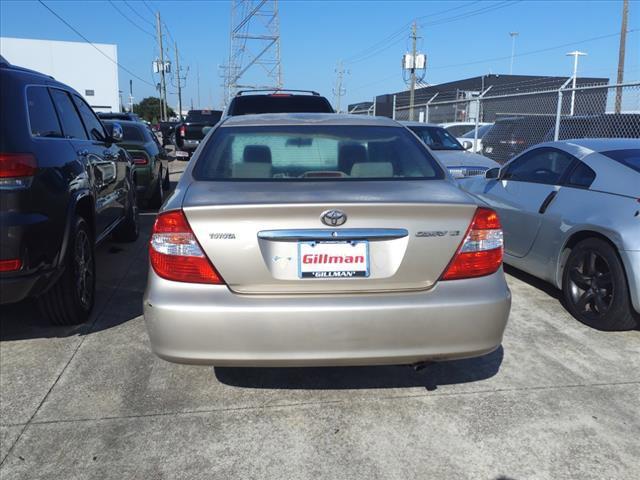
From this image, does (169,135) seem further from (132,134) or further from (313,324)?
(313,324)

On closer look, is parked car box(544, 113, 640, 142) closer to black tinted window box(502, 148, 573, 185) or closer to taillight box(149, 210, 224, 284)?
black tinted window box(502, 148, 573, 185)

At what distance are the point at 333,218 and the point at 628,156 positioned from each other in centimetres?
315

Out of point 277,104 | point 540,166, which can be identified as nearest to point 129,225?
point 277,104

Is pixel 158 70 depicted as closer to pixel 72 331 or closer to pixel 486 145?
pixel 486 145

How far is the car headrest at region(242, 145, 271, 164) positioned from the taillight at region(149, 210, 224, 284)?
801 millimetres

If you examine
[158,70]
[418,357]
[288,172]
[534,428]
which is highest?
[158,70]

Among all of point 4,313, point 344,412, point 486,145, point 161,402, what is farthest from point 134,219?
point 486,145

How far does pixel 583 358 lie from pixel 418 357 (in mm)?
1728

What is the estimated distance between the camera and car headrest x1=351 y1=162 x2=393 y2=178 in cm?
331

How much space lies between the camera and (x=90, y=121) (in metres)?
5.44

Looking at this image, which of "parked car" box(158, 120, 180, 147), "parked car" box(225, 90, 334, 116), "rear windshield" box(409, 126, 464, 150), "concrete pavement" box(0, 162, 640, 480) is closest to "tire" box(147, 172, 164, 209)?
"parked car" box(225, 90, 334, 116)

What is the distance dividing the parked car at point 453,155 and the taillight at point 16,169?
5.70 m

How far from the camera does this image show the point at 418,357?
8.98 feet

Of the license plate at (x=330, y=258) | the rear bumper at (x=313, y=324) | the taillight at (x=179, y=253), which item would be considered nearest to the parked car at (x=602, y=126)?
the rear bumper at (x=313, y=324)
